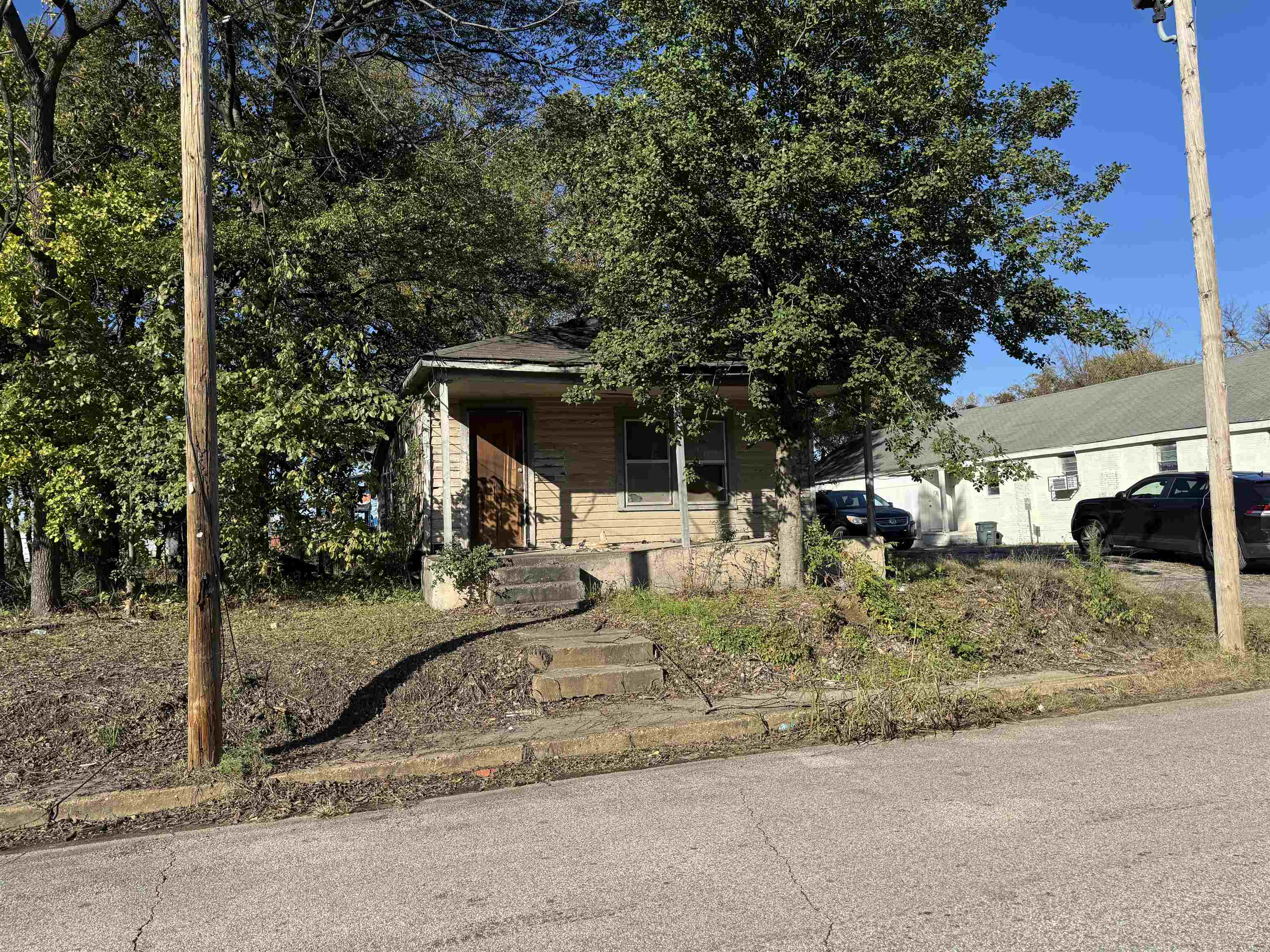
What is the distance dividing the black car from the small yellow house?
19.4ft

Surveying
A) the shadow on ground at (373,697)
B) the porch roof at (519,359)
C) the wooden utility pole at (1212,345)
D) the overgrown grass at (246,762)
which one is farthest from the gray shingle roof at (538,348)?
the wooden utility pole at (1212,345)

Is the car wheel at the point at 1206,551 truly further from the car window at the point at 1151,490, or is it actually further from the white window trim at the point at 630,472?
the white window trim at the point at 630,472

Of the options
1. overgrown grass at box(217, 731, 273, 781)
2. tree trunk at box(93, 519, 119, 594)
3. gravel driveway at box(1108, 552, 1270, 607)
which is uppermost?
tree trunk at box(93, 519, 119, 594)

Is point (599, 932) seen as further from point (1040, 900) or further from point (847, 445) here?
point (847, 445)

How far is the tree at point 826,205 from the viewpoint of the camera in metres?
9.23

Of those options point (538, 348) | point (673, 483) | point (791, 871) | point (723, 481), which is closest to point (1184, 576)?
point (723, 481)

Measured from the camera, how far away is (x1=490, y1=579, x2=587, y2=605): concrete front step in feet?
34.5

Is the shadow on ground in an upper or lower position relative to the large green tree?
lower

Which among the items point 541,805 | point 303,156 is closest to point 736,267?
point 541,805

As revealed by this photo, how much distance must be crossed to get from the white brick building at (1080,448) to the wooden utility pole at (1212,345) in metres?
13.3

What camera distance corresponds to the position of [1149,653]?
9016mm

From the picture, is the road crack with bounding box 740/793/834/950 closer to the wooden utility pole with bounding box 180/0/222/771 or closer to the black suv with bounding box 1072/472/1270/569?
the wooden utility pole with bounding box 180/0/222/771

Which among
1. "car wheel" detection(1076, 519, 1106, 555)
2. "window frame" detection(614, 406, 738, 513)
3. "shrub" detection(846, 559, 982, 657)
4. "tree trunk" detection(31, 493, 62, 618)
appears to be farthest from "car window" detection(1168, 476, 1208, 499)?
"tree trunk" detection(31, 493, 62, 618)

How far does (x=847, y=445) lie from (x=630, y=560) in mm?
25477
